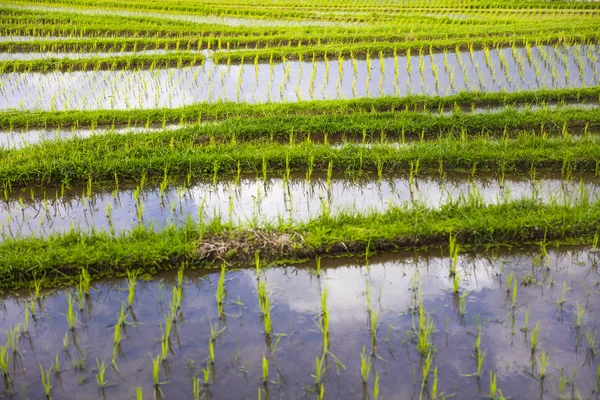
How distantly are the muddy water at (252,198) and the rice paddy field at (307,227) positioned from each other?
1.1 inches

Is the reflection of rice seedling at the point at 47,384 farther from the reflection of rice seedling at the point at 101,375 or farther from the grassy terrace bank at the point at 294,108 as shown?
the grassy terrace bank at the point at 294,108

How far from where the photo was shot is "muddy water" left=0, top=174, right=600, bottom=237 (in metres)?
4.92

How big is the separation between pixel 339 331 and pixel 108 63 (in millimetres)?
8336

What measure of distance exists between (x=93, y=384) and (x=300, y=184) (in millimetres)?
2894

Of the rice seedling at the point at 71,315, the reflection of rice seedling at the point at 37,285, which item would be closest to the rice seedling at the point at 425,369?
the rice seedling at the point at 71,315

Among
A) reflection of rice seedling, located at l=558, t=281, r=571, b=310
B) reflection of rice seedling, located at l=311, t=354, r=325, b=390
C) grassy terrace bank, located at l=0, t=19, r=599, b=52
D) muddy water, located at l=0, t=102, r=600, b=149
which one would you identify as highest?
grassy terrace bank, located at l=0, t=19, r=599, b=52

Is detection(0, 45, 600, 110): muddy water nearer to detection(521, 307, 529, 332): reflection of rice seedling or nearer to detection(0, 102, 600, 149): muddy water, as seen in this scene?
detection(0, 102, 600, 149): muddy water

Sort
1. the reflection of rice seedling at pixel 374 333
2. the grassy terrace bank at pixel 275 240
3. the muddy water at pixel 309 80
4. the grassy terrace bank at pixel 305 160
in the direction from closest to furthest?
the reflection of rice seedling at pixel 374 333
the grassy terrace bank at pixel 275 240
the grassy terrace bank at pixel 305 160
the muddy water at pixel 309 80

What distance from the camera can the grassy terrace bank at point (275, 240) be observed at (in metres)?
4.10

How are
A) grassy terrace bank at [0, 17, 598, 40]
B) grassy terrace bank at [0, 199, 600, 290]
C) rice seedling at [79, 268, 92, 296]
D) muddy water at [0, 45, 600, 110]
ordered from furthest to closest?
grassy terrace bank at [0, 17, 598, 40] < muddy water at [0, 45, 600, 110] < grassy terrace bank at [0, 199, 600, 290] < rice seedling at [79, 268, 92, 296]

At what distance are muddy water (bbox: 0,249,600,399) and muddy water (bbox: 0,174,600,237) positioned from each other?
33.2 inches

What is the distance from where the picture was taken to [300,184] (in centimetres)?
552

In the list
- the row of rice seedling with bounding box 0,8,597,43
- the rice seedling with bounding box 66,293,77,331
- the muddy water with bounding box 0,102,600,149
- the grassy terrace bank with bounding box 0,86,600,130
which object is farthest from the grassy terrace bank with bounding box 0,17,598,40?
the rice seedling with bounding box 66,293,77,331

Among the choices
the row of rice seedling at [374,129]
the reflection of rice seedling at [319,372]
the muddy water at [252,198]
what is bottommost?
the reflection of rice seedling at [319,372]
